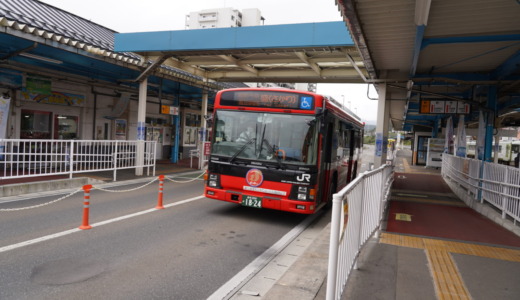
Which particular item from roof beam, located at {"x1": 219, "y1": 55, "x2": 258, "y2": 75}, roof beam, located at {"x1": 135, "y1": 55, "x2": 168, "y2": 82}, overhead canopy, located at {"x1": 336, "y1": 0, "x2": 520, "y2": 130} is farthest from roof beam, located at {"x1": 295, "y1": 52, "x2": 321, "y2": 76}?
roof beam, located at {"x1": 135, "y1": 55, "x2": 168, "y2": 82}

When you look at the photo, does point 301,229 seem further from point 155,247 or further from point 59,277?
point 59,277

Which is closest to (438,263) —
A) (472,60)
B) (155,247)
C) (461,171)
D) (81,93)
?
(155,247)

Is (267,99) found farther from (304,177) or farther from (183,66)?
(183,66)

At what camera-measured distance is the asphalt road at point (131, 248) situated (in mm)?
4281

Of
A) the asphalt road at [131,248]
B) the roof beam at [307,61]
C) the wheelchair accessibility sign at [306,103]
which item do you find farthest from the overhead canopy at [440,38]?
the asphalt road at [131,248]

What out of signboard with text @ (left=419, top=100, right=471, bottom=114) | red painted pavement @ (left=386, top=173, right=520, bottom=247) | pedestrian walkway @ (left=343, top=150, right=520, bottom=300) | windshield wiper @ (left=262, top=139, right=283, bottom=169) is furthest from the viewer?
signboard with text @ (left=419, top=100, right=471, bottom=114)

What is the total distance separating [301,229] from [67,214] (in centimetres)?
522

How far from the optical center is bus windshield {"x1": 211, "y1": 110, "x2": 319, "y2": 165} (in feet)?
24.4

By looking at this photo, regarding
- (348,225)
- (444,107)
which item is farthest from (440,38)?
(348,225)

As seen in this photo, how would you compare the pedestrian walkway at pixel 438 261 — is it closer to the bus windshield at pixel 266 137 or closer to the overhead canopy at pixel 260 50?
the bus windshield at pixel 266 137

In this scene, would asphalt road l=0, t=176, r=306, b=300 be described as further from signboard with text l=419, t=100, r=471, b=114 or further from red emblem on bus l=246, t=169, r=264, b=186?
signboard with text l=419, t=100, r=471, b=114

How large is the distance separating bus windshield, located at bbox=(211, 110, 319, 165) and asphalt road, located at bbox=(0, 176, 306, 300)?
5.18 ft

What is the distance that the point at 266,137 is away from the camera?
7.70 metres

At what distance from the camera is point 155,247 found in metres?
5.81
